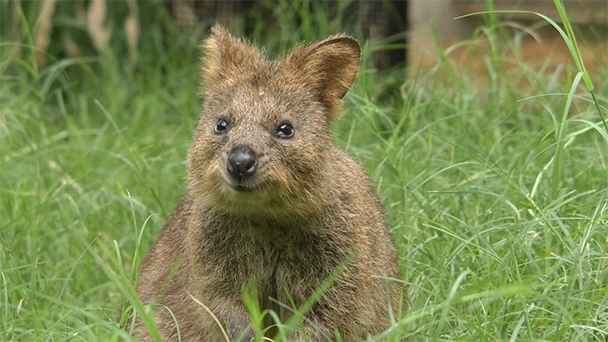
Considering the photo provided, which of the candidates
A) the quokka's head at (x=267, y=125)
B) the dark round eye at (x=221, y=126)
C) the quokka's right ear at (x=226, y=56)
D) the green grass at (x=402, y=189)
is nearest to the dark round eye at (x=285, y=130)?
the quokka's head at (x=267, y=125)

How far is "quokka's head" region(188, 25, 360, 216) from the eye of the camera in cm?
431

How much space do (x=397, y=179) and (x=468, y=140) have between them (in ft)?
2.82

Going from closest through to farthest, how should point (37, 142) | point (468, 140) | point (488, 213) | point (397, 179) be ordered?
1. point (488, 213)
2. point (397, 179)
3. point (468, 140)
4. point (37, 142)

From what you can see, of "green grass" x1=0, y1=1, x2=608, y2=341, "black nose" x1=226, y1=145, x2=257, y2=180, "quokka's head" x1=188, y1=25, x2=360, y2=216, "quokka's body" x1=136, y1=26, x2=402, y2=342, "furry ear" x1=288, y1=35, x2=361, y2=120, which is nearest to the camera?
"black nose" x1=226, y1=145, x2=257, y2=180

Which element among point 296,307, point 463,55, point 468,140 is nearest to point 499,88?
point 468,140

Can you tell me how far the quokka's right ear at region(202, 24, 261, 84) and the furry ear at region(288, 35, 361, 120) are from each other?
208 mm

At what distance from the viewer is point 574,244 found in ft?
15.4

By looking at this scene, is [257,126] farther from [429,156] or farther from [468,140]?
[468,140]

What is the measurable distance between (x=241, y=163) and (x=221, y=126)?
40 cm

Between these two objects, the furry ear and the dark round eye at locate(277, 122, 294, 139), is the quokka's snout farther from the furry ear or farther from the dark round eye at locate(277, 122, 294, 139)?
the furry ear

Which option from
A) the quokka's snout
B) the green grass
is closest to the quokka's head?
the quokka's snout

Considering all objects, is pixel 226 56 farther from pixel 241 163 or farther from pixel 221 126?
pixel 241 163

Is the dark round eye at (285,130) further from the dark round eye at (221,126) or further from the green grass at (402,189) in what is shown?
the green grass at (402,189)

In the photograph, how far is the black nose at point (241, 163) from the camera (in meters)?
4.18
